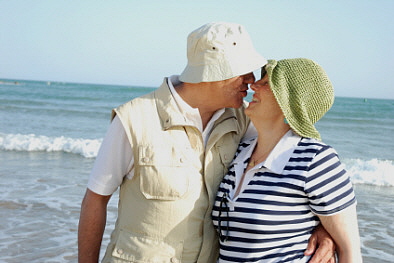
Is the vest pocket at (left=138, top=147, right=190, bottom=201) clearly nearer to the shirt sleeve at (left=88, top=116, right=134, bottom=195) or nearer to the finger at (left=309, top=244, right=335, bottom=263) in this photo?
the shirt sleeve at (left=88, top=116, right=134, bottom=195)

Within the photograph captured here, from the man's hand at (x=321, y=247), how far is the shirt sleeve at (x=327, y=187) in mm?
141

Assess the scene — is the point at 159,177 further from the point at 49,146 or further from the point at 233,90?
the point at 49,146

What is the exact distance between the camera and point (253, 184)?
7.27ft

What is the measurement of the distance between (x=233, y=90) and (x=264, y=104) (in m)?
0.25

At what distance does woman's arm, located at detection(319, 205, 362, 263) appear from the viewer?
2.08 metres

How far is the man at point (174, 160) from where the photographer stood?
2316mm

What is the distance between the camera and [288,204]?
83.5 inches

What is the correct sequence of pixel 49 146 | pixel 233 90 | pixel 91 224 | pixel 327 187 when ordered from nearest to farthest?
1. pixel 327 187
2. pixel 91 224
3. pixel 233 90
4. pixel 49 146

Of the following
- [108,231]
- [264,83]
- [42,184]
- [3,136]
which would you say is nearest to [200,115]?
[264,83]

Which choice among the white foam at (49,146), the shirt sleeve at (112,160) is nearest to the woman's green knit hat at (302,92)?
the shirt sleeve at (112,160)

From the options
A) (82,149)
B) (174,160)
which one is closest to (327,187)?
(174,160)

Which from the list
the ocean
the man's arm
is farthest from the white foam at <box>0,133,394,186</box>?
the man's arm

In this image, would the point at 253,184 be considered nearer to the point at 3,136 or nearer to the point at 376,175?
the point at 376,175

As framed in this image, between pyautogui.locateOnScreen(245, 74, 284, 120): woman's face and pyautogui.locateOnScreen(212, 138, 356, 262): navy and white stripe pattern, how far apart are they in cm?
21
